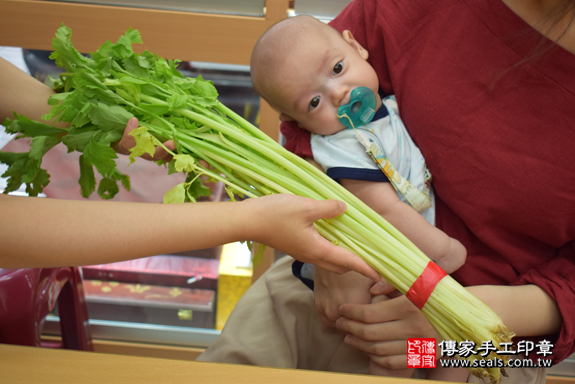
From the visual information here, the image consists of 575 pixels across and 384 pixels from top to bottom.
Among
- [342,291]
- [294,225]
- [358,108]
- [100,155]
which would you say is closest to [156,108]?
[100,155]

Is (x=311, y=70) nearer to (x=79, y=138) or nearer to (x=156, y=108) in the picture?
(x=156, y=108)

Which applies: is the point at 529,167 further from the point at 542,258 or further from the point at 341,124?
the point at 341,124

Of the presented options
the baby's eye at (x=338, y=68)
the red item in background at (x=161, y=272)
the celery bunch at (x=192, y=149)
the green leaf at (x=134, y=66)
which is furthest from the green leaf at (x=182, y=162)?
the red item in background at (x=161, y=272)

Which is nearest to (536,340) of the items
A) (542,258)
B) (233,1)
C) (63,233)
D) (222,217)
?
(542,258)

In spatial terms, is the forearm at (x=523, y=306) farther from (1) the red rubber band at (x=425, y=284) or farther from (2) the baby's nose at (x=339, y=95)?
(2) the baby's nose at (x=339, y=95)

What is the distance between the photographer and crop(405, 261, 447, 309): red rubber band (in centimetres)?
89

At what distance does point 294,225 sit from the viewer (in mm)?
861

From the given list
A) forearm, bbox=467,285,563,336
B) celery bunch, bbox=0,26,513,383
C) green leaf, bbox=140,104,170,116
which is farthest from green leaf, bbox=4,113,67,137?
forearm, bbox=467,285,563,336

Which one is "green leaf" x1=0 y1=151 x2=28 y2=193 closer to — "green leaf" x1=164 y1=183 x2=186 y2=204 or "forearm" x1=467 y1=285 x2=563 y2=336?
"green leaf" x1=164 y1=183 x2=186 y2=204

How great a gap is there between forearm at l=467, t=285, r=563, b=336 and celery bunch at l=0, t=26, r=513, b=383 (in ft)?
0.43

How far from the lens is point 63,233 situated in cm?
73

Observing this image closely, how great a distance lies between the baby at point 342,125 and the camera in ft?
3.46

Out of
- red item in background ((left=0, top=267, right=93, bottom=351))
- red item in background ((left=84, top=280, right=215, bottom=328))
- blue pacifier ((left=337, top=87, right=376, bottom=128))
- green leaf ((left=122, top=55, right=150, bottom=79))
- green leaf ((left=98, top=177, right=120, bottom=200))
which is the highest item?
green leaf ((left=122, top=55, right=150, bottom=79))

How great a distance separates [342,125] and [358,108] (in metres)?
0.06
